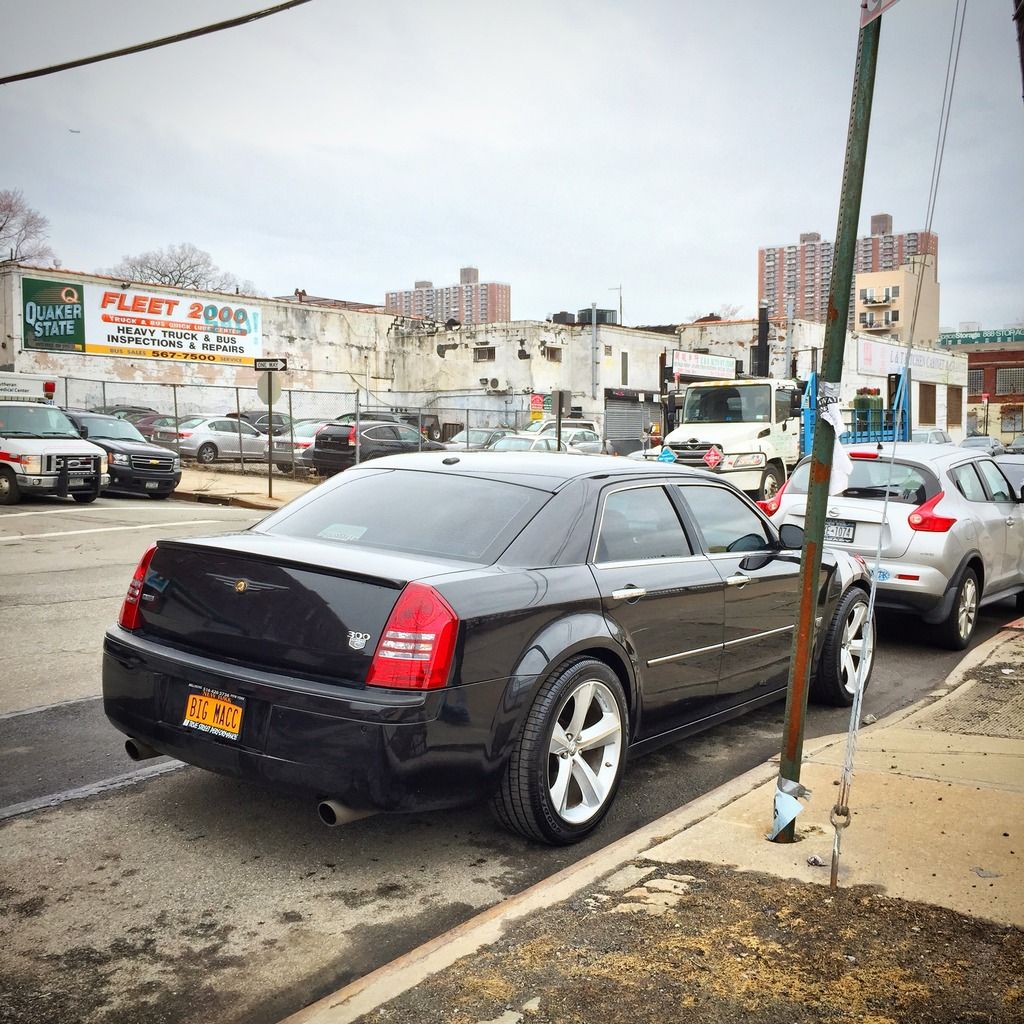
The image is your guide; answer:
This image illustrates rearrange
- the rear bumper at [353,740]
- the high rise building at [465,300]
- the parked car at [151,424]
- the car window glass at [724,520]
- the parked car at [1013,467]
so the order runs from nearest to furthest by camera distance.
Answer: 1. the rear bumper at [353,740]
2. the car window glass at [724,520]
3. the parked car at [1013,467]
4. the parked car at [151,424]
5. the high rise building at [465,300]

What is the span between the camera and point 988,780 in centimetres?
483

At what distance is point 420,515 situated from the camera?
477 centimetres

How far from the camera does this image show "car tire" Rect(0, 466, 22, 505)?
19250 mm

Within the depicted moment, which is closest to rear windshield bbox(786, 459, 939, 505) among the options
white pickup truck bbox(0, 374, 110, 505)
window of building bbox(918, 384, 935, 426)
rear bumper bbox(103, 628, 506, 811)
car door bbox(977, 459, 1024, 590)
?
car door bbox(977, 459, 1024, 590)

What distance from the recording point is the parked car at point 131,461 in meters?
21.8

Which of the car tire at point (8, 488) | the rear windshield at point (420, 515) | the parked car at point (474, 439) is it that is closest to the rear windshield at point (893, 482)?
the rear windshield at point (420, 515)

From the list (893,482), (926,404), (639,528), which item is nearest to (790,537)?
(639,528)

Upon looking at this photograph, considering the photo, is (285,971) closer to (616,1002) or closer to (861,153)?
(616,1002)

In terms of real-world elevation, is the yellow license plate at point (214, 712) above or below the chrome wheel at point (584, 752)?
above

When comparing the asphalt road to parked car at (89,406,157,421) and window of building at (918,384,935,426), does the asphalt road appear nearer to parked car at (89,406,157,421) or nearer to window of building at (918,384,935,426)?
parked car at (89,406,157,421)

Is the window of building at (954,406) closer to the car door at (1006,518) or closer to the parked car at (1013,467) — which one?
the parked car at (1013,467)

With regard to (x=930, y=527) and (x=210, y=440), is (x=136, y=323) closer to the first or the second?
(x=210, y=440)

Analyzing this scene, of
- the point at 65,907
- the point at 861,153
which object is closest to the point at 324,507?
the point at 65,907

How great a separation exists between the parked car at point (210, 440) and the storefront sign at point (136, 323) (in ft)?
28.4
